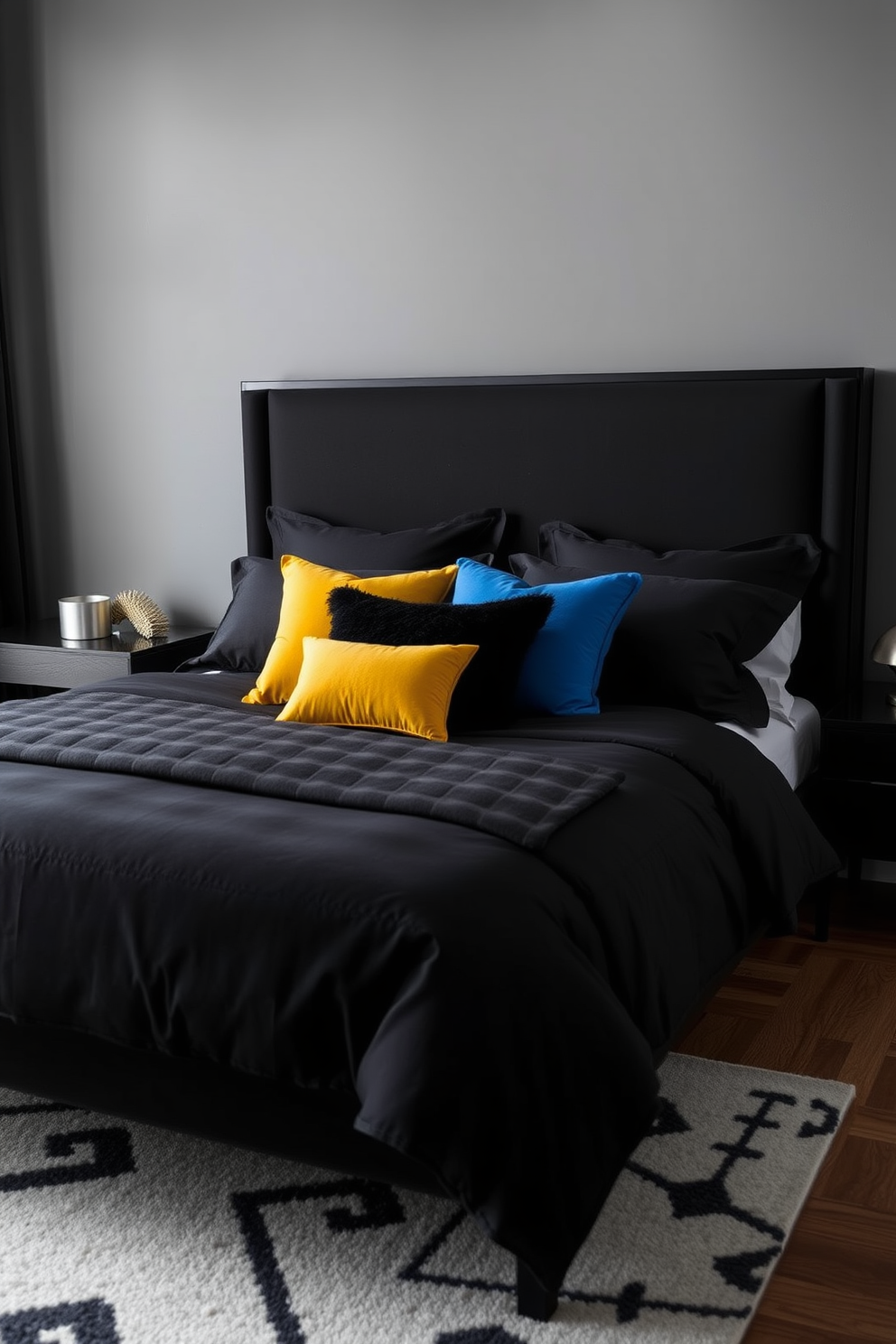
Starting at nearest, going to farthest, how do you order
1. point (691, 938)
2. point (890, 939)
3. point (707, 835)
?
point (691, 938)
point (707, 835)
point (890, 939)

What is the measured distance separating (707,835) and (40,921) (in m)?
1.25

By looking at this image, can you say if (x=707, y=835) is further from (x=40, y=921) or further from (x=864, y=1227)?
(x=40, y=921)

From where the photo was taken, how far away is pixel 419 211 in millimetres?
4098

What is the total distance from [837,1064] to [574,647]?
1095mm

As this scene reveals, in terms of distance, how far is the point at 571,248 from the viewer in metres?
3.91

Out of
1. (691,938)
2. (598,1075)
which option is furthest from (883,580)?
(598,1075)

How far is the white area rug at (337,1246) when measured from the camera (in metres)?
1.91

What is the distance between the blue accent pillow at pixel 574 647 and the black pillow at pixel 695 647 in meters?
0.09

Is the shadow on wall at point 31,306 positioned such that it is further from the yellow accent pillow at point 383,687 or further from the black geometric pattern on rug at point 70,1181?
the black geometric pattern on rug at point 70,1181

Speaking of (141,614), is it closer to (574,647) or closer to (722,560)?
(574,647)

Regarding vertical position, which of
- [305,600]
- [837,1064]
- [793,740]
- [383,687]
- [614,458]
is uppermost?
[614,458]

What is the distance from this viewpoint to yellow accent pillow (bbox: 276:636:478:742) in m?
2.93

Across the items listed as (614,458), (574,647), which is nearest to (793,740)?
(574,647)

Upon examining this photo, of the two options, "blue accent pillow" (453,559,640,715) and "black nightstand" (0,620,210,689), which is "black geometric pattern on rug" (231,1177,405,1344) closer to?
"blue accent pillow" (453,559,640,715)
